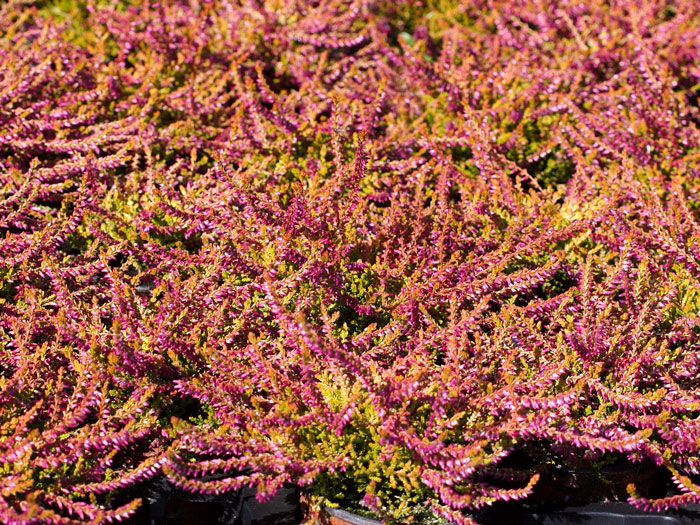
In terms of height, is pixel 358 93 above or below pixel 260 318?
above

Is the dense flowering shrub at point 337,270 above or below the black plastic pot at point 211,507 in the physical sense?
above

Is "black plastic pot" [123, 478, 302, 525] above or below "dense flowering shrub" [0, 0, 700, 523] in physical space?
below

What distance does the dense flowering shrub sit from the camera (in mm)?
1933

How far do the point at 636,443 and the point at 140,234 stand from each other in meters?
1.63

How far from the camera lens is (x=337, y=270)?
233cm

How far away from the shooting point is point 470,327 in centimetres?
221

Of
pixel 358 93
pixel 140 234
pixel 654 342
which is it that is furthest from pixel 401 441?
pixel 358 93

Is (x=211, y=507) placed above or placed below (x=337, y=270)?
below

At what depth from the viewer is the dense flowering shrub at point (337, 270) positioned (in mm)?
1933

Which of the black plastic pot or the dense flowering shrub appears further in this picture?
the black plastic pot

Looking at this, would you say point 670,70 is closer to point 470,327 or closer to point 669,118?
point 669,118

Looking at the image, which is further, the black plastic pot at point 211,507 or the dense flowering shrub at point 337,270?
the black plastic pot at point 211,507

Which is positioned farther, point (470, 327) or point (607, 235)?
point (607, 235)

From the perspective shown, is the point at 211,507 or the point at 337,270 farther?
the point at 337,270
